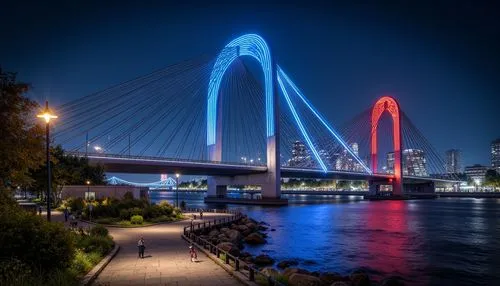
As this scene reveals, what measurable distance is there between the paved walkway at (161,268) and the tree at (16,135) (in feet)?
17.1

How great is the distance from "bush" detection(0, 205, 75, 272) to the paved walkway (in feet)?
4.79

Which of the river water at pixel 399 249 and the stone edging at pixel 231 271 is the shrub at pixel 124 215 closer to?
the river water at pixel 399 249

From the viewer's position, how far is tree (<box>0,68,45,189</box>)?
17734 mm

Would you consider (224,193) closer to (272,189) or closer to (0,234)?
(272,189)

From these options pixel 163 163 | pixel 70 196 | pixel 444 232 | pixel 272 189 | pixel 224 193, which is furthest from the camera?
pixel 224 193

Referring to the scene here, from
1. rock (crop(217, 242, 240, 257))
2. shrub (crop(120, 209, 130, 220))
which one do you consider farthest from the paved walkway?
shrub (crop(120, 209, 130, 220))

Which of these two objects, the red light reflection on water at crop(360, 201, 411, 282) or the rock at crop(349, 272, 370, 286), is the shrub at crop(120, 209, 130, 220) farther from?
the rock at crop(349, 272, 370, 286)

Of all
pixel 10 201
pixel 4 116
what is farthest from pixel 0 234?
pixel 4 116

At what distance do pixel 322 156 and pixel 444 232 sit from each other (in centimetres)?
5468

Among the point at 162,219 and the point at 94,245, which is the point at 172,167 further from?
the point at 94,245

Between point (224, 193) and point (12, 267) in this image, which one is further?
point (224, 193)

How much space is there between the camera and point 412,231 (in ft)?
149

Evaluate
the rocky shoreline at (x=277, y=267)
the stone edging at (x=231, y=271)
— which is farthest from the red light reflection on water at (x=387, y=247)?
the stone edging at (x=231, y=271)

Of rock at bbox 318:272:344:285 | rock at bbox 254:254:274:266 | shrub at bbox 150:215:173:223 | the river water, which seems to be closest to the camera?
rock at bbox 318:272:344:285
